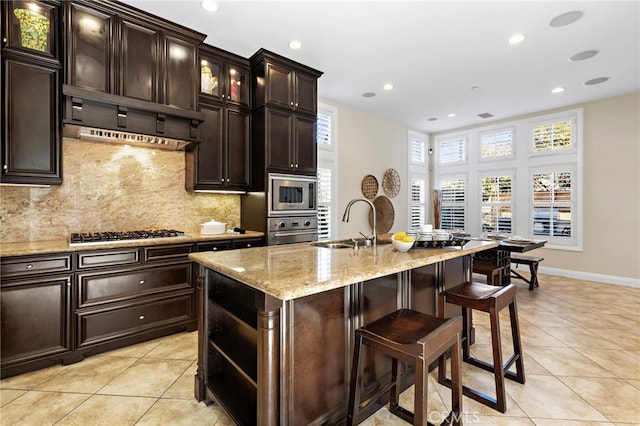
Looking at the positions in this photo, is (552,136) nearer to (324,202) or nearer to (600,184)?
(600,184)

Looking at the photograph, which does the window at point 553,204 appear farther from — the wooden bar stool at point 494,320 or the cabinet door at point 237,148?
the cabinet door at point 237,148

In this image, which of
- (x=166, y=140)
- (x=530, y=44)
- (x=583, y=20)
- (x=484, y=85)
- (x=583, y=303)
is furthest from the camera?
(x=484, y=85)

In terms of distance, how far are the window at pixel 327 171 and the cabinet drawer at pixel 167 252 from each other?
2.44m

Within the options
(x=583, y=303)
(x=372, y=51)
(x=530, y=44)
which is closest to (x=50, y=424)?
(x=372, y=51)

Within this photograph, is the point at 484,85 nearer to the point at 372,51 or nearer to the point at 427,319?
the point at 372,51

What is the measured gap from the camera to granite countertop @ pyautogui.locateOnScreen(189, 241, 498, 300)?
1.25m

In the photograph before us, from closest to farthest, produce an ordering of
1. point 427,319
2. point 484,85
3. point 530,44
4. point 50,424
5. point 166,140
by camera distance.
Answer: point 427,319
point 50,424
point 166,140
point 530,44
point 484,85

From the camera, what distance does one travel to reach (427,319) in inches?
63.3

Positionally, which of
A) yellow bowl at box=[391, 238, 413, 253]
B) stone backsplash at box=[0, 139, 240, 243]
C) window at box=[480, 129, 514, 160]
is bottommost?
yellow bowl at box=[391, 238, 413, 253]

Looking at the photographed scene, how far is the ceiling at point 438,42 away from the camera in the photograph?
272 cm

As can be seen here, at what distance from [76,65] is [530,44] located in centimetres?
445

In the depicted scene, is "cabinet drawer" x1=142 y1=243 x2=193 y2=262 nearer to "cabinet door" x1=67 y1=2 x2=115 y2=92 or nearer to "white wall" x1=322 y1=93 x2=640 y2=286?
"cabinet door" x1=67 y1=2 x2=115 y2=92

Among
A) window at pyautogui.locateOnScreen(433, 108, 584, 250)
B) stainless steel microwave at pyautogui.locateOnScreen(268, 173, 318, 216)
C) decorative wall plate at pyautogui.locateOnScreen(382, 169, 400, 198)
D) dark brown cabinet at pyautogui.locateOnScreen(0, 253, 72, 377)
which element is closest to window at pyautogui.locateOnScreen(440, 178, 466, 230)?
window at pyautogui.locateOnScreen(433, 108, 584, 250)

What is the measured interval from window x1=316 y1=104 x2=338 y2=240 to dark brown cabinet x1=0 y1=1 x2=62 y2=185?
3337 mm
